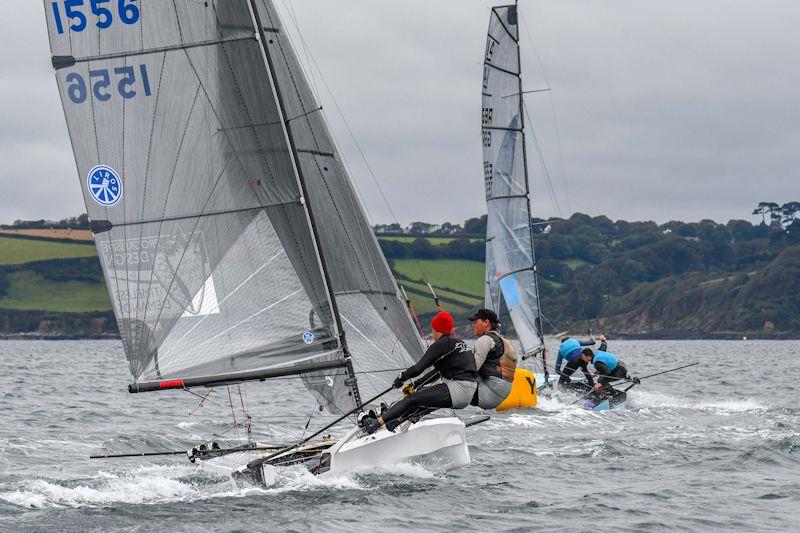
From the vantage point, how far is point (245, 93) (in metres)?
13.8

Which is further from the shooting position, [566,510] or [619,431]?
[619,431]

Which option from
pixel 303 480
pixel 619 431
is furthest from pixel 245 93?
pixel 619 431

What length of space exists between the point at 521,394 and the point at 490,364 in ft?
34.2

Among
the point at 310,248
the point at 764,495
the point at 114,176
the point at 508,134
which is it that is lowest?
the point at 764,495

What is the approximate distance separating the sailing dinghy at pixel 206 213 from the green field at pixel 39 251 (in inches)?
3676

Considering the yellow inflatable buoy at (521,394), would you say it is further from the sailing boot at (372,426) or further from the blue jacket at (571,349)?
the sailing boot at (372,426)

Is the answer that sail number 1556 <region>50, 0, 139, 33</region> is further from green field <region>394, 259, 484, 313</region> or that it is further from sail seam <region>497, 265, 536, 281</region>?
green field <region>394, 259, 484, 313</region>

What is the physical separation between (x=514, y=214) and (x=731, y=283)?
99.8m

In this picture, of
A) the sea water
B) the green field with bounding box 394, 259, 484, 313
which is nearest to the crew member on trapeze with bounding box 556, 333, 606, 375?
the sea water

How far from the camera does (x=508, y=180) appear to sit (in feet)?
106

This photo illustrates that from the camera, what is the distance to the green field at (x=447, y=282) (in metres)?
96.9

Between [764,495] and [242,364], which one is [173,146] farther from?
[764,495]

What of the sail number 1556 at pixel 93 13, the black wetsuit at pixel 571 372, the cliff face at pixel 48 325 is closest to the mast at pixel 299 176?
the sail number 1556 at pixel 93 13

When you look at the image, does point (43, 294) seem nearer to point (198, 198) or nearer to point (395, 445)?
point (198, 198)
